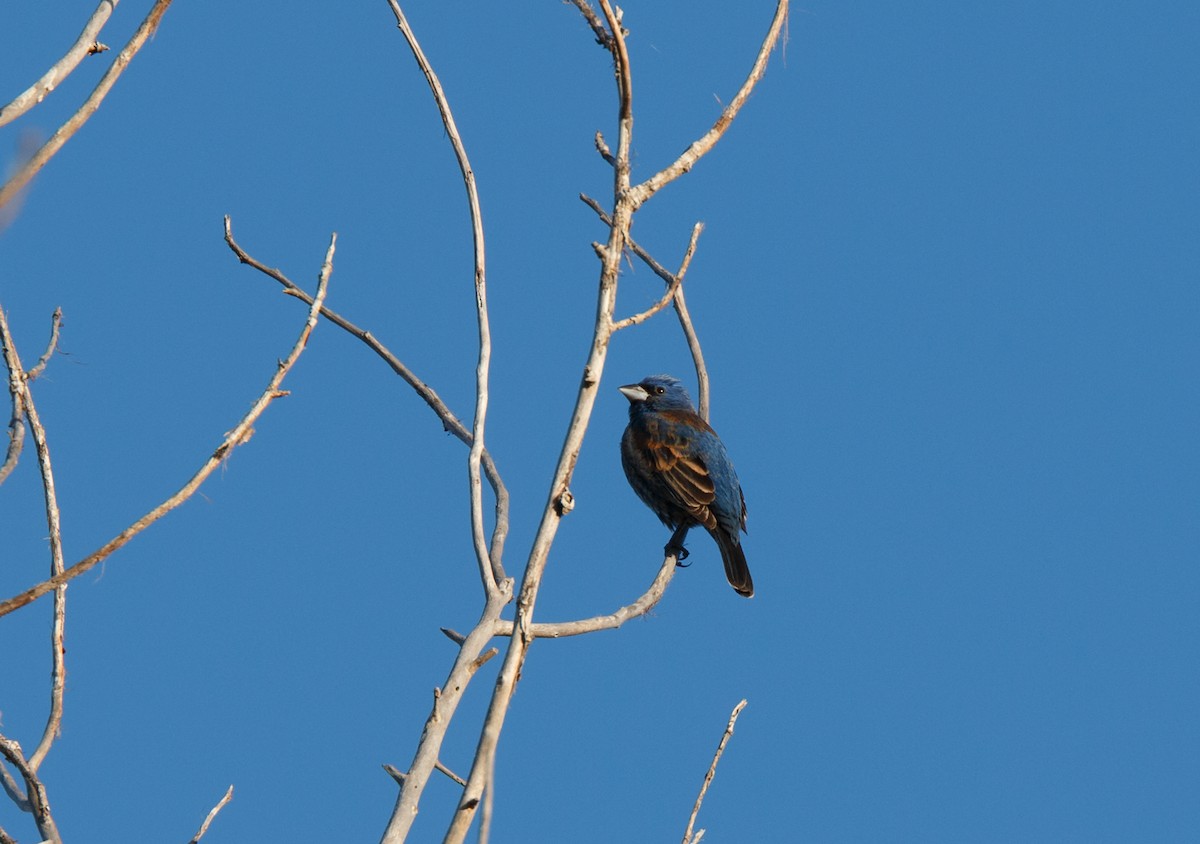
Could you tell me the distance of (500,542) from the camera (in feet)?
16.8

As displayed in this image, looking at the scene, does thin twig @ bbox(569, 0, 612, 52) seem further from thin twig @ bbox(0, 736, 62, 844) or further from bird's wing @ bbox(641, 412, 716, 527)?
bird's wing @ bbox(641, 412, 716, 527)

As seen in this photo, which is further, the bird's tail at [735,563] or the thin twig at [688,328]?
the bird's tail at [735,563]

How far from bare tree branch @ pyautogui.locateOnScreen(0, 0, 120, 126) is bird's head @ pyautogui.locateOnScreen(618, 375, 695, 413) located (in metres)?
7.02

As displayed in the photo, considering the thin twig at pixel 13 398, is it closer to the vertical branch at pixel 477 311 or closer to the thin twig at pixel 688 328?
→ the vertical branch at pixel 477 311

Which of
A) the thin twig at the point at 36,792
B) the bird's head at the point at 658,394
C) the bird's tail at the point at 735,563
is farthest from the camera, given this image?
the bird's head at the point at 658,394

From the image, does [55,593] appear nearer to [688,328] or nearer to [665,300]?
[665,300]

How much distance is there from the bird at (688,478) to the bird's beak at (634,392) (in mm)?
160

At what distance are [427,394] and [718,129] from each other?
216 centimetres

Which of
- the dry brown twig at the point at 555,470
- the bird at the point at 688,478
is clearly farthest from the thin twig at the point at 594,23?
the bird at the point at 688,478

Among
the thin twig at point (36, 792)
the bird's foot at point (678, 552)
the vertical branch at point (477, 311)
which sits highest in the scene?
the bird's foot at point (678, 552)

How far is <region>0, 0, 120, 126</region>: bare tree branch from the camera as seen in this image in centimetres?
333

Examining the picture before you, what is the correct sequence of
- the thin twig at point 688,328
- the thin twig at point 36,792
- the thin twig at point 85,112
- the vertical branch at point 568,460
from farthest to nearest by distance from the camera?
the thin twig at point 688,328
the thin twig at point 36,792
the vertical branch at point 568,460
the thin twig at point 85,112

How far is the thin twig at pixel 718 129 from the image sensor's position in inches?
177

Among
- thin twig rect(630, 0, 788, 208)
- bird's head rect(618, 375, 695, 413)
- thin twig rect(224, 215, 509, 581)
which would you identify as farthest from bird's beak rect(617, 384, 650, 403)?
thin twig rect(630, 0, 788, 208)
